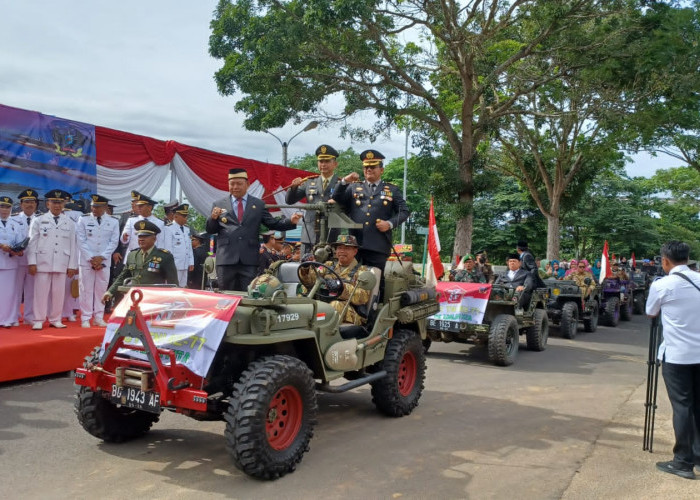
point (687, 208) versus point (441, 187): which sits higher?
point (687, 208)

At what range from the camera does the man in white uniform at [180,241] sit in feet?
34.2

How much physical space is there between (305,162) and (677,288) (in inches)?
2207

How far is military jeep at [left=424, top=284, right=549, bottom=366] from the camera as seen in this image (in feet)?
30.4

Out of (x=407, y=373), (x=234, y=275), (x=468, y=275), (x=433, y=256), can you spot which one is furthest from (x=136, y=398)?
(x=468, y=275)

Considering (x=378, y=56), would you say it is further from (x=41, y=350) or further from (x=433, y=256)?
(x=41, y=350)

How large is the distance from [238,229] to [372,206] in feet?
4.78

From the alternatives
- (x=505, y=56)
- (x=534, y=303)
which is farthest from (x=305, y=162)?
(x=534, y=303)

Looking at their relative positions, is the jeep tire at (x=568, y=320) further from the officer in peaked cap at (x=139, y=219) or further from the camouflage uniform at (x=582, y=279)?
the officer in peaked cap at (x=139, y=219)

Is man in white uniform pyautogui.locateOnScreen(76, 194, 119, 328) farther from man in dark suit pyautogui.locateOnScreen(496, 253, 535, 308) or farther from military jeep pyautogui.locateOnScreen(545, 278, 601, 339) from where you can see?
military jeep pyautogui.locateOnScreen(545, 278, 601, 339)

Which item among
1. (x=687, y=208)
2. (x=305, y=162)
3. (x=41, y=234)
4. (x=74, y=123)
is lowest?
(x=41, y=234)

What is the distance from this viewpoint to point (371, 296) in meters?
6.05

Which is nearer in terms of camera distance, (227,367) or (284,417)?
(284,417)

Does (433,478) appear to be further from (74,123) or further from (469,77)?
(469,77)

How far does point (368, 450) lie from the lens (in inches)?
198
